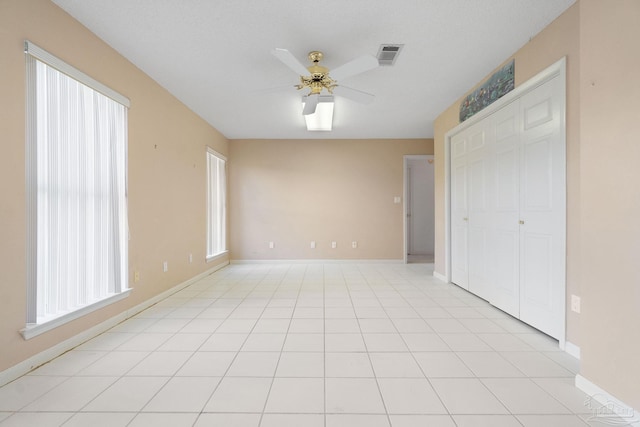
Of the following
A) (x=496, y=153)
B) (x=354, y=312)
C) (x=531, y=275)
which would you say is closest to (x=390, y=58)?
(x=496, y=153)

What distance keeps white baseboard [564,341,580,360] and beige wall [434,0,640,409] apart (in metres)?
0.51

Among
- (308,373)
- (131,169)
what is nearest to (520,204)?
(308,373)

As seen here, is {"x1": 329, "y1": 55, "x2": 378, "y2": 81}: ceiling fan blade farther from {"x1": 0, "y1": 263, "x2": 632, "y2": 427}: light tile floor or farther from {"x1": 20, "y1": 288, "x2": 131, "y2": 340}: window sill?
{"x1": 20, "y1": 288, "x2": 131, "y2": 340}: window sill

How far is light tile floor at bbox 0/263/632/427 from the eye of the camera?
157 centimetres

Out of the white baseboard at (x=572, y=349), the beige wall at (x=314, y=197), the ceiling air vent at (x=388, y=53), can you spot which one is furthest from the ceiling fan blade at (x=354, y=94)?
the beige wall at (x=314, y=197)

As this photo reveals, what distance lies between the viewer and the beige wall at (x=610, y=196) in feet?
4.90

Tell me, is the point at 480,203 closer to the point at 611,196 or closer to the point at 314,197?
the point at 611,196

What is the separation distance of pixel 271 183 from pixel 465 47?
180 inches

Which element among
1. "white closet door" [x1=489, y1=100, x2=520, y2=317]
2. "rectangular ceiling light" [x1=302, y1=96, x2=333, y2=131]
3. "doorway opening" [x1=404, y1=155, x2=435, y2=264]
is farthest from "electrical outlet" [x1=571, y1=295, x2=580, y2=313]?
"doorway opening" [x1=404, y1=155, x2=435, y2=264]

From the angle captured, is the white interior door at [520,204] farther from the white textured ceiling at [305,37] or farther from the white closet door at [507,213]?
the white textured ceiling at [305,37]

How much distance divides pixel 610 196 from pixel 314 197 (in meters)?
5.26

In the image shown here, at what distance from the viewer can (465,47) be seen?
286 cm

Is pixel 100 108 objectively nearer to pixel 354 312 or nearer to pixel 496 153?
pixel 354 312

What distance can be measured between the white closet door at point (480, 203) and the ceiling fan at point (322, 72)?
1.59 m
